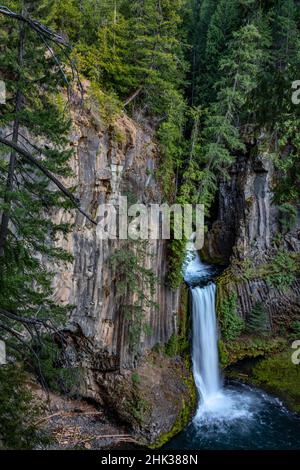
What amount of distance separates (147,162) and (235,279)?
8.14m

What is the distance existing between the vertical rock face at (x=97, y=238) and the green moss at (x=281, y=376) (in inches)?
241

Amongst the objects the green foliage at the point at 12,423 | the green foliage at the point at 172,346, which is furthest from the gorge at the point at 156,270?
the green foliage at the point at 12,423

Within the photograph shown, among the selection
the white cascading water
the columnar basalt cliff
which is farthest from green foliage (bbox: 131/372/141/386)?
the white cascading water

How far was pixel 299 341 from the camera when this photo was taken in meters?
17.1

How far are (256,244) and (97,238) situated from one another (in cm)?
1008

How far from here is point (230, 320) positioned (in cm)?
1736

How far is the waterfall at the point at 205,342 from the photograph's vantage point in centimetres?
1492

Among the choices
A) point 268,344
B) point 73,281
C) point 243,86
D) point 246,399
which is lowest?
point 246,399

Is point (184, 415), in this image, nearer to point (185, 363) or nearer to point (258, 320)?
point (185, 363)

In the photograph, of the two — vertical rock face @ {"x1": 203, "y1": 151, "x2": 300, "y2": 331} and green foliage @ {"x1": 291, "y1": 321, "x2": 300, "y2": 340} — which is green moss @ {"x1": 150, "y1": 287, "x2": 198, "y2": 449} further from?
green foliage @ {"x1": 291, "y1": 321, "x2": 300, "y2": 340}

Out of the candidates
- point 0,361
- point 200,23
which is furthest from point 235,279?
point 200,23

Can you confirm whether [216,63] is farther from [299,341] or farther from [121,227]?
[299,341]

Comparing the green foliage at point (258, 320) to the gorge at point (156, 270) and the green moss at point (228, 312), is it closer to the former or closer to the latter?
the gorge at point (156, 270)

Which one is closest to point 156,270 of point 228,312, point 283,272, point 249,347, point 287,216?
point 228,312
